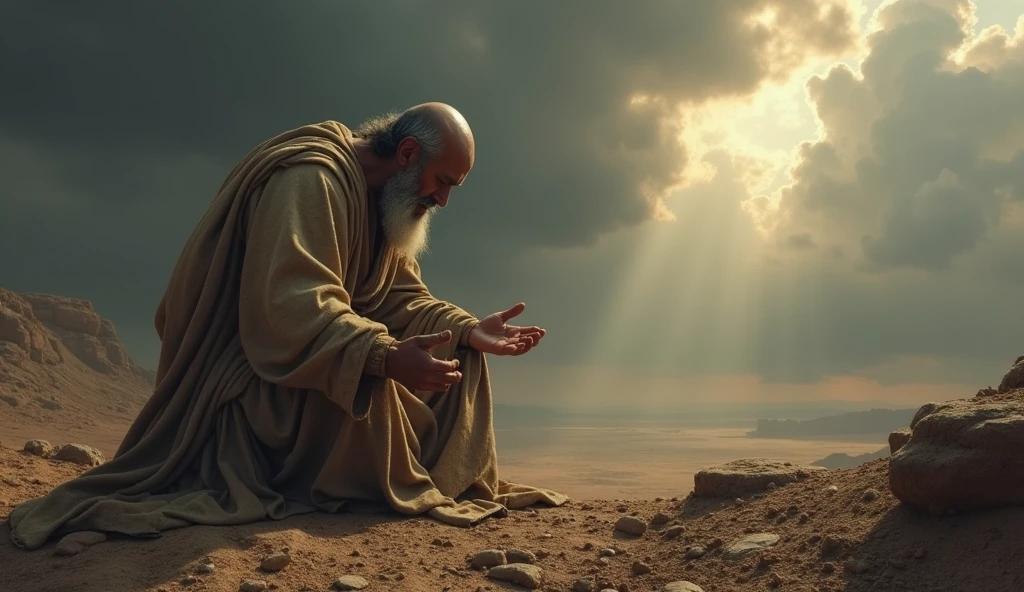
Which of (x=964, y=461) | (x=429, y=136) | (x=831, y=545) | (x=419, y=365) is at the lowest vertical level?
(x=831, y=545)

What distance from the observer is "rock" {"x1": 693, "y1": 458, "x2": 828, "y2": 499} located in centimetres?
566

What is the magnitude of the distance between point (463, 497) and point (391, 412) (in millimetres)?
972

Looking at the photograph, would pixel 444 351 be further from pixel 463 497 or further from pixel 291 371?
pixel 291 371

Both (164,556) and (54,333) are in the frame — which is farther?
(54,333)

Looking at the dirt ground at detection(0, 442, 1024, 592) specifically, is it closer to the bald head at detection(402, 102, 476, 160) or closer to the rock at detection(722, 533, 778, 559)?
the rock at detection(722, 533, 778, 559)

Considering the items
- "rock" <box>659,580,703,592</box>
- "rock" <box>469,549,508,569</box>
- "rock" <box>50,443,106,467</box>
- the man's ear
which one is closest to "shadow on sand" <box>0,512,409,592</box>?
"rock" <box>469,549,508,569</box>

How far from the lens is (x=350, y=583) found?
3.88 metres

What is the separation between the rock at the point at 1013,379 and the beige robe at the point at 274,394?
3.21 metres

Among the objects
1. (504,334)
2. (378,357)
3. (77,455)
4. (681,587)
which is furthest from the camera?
(77,455)

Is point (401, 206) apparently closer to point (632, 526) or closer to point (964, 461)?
point (632, 526)

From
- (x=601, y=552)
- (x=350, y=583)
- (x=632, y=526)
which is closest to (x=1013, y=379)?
(x=632, y=526)

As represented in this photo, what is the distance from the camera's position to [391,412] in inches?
197

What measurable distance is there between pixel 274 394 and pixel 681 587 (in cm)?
260

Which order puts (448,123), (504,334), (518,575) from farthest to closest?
(504,334) < (448,123) < (518,575)
